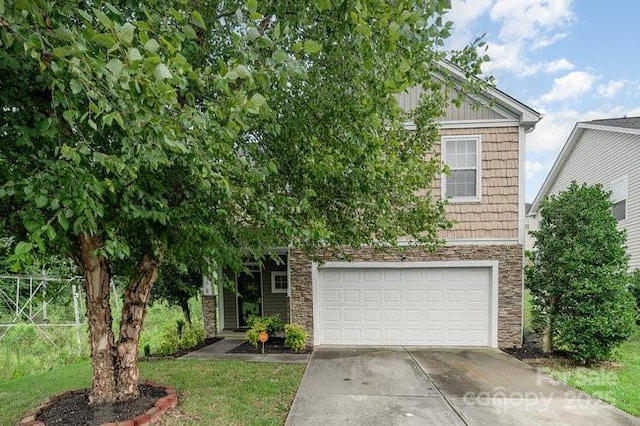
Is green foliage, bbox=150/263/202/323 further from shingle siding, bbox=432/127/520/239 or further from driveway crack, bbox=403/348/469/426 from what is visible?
shingle siding, bbox=432/127/520/239

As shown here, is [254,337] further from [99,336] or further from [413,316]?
[99,336]

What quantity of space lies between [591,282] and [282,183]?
20.9 ft

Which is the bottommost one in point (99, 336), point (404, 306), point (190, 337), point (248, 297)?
point (190, 337)

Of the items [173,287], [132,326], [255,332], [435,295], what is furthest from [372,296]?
[132,326]

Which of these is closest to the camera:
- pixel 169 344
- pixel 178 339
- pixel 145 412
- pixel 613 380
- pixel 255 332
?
pixel 145 412

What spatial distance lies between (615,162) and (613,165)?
0.16m

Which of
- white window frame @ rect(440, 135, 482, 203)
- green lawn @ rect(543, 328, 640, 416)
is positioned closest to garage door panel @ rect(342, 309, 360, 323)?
white window frame @ rect(440, 135, 482, 203)

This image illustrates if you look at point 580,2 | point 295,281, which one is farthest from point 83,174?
point 580,2

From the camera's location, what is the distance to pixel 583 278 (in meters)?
6.96

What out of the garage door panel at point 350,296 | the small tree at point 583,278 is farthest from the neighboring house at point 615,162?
the garage door panel at point 350,296

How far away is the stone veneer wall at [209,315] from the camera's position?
31.9ft

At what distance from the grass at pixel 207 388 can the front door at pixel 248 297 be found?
355 cm

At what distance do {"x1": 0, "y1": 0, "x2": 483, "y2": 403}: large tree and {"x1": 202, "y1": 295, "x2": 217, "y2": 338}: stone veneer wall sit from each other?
198 inches

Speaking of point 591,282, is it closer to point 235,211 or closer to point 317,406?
point 317,406
